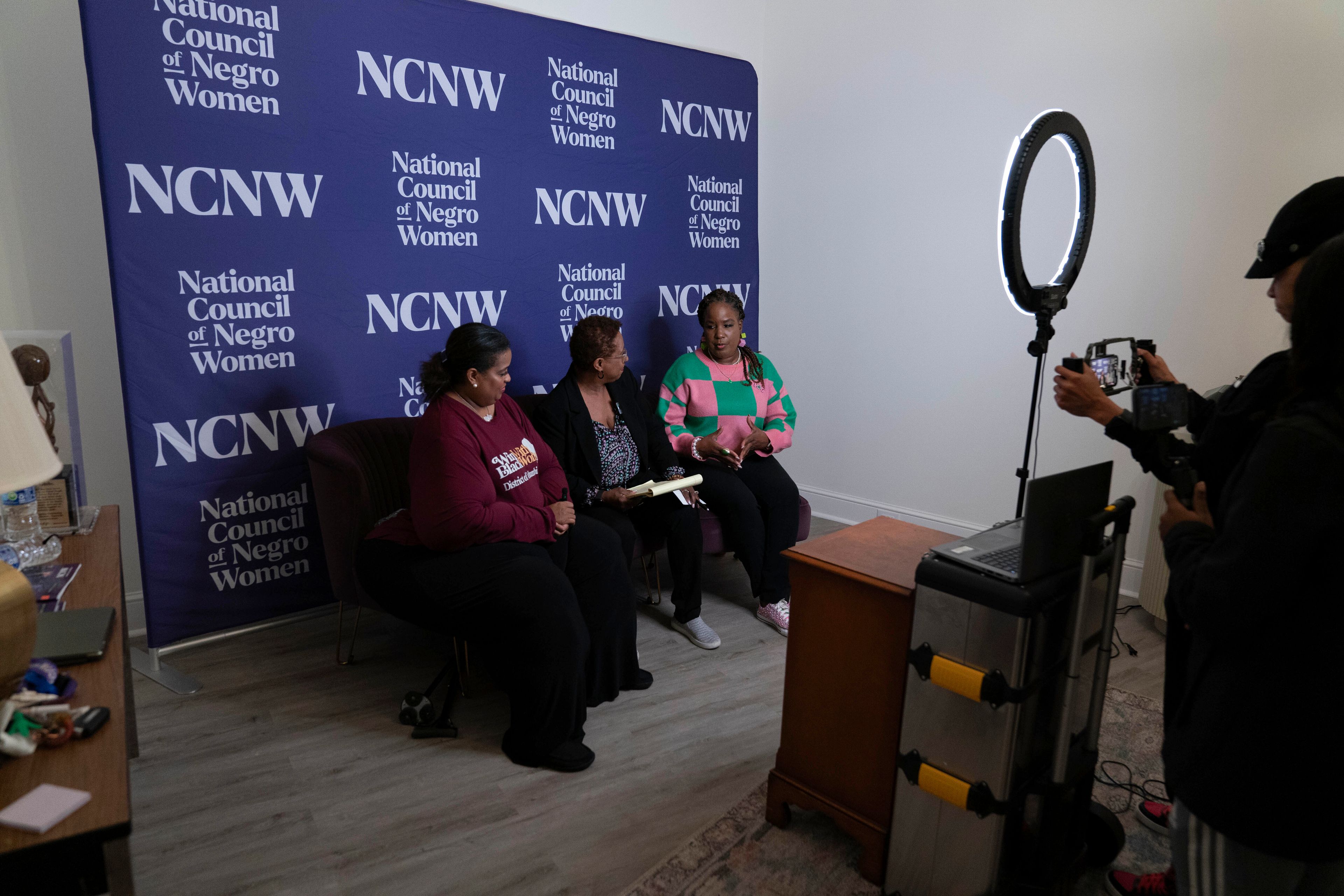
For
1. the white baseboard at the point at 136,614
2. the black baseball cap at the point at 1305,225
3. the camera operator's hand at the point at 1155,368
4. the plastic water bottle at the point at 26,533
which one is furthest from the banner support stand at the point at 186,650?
the black baseball cap at the point at 1305,225

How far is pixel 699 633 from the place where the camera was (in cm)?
297

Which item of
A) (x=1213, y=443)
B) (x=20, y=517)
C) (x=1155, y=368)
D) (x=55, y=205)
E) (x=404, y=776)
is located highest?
(x=55, y=205)

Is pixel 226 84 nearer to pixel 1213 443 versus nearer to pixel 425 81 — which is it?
pixel 425 81

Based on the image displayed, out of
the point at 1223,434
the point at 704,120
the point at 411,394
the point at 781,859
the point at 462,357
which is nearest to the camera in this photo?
the point at 1223,434

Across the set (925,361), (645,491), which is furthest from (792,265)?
(645,491)

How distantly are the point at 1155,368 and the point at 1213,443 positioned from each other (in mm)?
517

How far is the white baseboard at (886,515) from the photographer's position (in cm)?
334

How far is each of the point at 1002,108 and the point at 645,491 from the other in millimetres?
2342

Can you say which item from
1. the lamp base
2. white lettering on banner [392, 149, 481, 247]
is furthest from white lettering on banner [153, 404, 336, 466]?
the lamp base

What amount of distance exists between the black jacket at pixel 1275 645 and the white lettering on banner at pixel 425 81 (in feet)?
9.42

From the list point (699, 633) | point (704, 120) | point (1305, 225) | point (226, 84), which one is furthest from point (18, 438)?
point (704, 120)

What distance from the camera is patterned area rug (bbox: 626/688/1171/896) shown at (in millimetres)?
1780

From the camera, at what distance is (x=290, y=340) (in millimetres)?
2830

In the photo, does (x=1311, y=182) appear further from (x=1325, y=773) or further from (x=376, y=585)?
(x=376, y=585)
